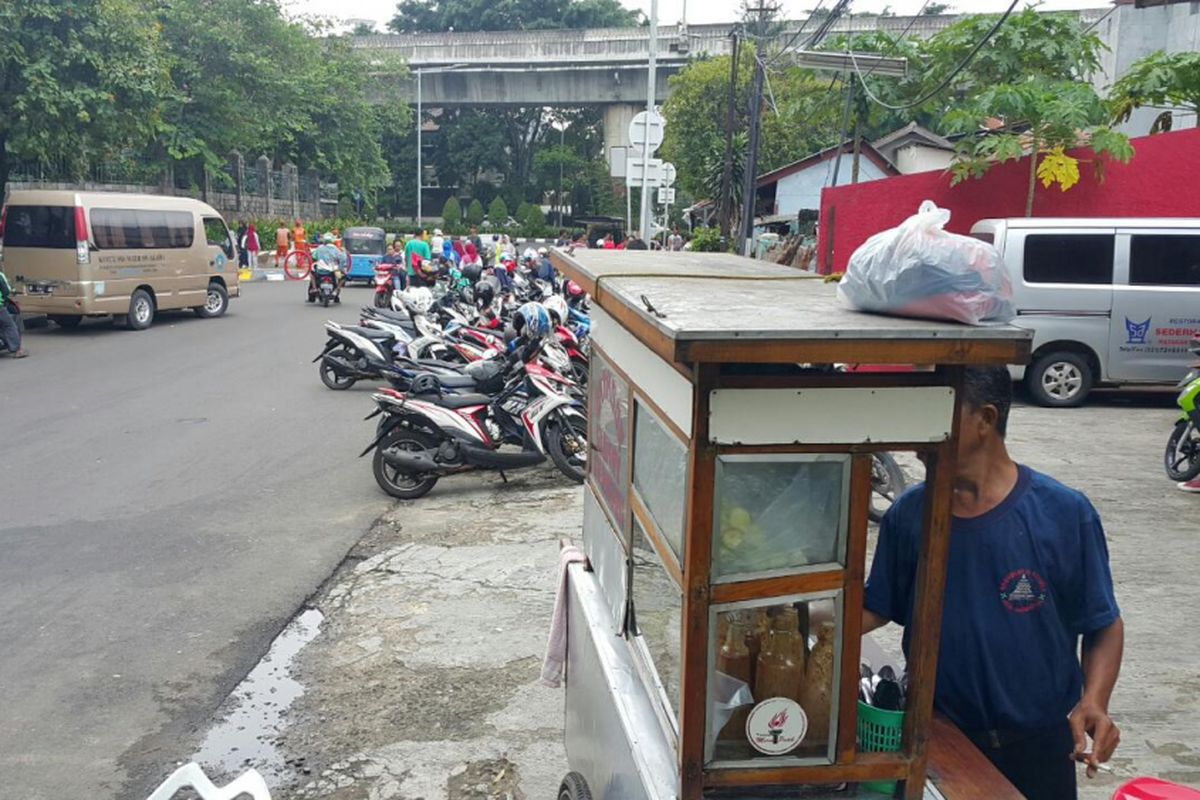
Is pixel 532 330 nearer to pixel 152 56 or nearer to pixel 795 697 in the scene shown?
pixel 795 697

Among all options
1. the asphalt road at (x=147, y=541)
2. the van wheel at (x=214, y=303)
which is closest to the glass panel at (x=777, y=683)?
the asphalt road at (x=147, y=541)

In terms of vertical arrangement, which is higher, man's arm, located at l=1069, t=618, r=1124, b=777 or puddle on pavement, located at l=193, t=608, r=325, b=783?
man's arm, located at l=1069, t=618, r=1124, b=777

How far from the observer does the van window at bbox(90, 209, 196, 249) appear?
1570cm

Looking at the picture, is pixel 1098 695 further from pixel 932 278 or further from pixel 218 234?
pixel 218 234

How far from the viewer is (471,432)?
7.74 m

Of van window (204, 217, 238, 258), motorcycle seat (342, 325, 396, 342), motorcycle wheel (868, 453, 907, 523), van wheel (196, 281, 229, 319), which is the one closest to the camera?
motorcycle wheel (868, 453, 907, 523)

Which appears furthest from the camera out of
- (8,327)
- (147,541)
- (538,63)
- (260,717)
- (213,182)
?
(538,63)

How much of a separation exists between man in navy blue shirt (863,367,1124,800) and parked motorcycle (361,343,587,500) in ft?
16.9

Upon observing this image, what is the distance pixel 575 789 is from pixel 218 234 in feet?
61.2

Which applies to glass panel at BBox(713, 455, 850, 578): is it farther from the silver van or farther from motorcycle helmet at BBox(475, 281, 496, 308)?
motorcycle helmet at BBox(475, 281, 496, 308)

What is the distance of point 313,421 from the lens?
10242 mm

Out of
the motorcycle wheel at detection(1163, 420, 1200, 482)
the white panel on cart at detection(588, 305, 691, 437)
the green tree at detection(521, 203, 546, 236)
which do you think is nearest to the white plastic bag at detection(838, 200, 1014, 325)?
the white panel on cart at detection(588, 305, 691, 437)

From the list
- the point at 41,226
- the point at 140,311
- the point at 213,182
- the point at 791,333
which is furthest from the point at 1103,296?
the point at 213,182

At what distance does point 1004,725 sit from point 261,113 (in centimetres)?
3085
